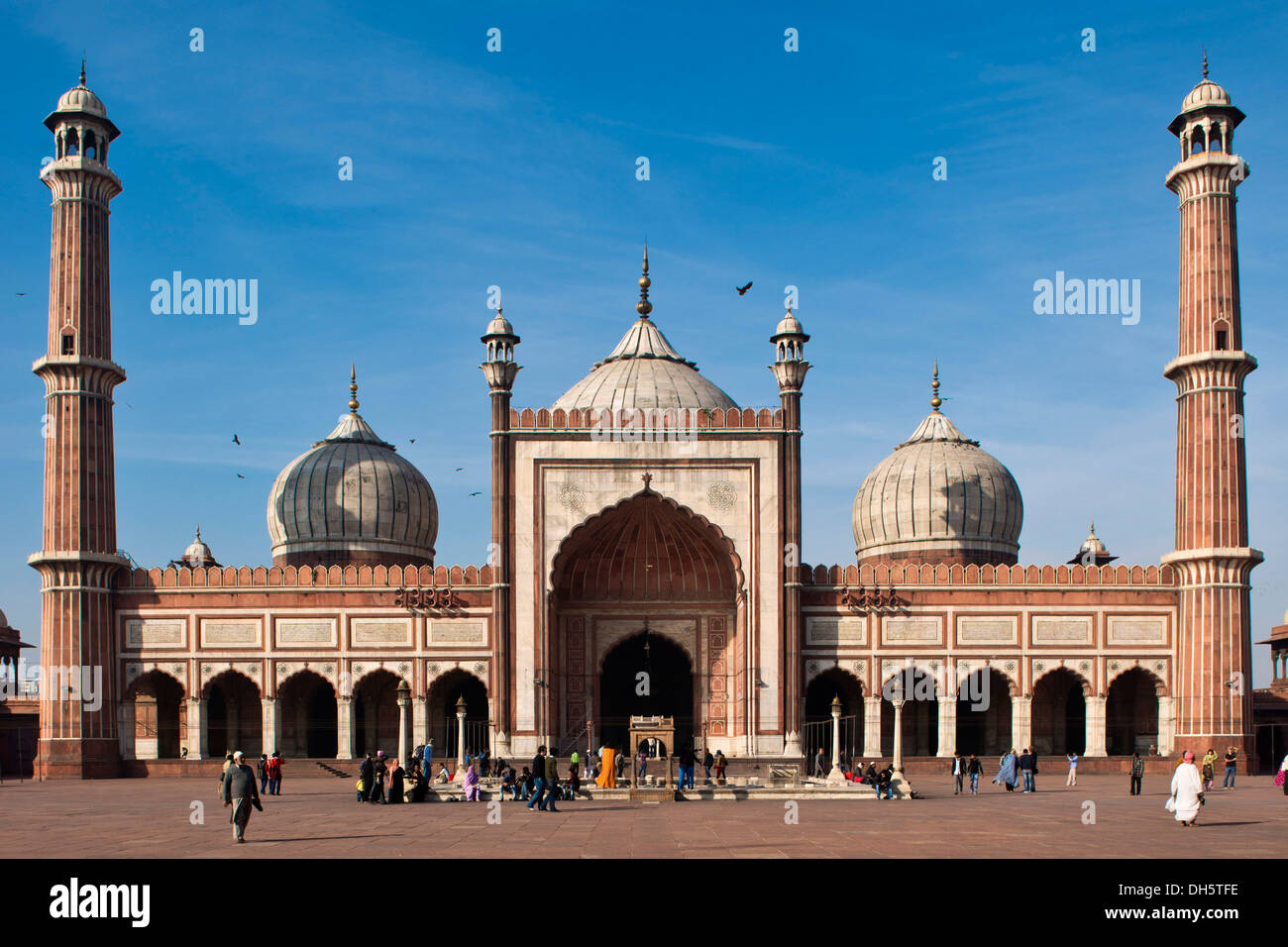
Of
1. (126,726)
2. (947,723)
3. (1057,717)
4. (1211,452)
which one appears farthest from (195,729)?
(1211,452)

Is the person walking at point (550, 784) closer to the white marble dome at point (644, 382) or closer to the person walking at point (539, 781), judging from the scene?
the person walking at point (539, 781)

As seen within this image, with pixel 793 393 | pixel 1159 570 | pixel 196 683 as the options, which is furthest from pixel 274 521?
pixel 1159 570

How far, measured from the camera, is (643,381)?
40.2m

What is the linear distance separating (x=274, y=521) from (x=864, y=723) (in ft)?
65.4

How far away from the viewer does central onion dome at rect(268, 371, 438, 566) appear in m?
42.7

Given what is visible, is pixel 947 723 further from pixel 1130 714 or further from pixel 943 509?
pixel 943 509

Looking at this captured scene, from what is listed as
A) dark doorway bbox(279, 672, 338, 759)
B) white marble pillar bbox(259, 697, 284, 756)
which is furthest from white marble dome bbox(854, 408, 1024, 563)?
white marble pillar bbox(259, 697, 284, 756)

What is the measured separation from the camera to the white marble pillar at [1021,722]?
35.6 m

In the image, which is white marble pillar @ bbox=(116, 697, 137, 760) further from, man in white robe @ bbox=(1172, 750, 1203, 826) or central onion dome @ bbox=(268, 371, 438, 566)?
man in white robe @ bbox=(1172, 750, 1203, 826)

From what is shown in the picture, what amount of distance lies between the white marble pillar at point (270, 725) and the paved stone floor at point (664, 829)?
975 cm

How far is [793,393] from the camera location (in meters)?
36.0

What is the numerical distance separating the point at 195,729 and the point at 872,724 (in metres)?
17.8

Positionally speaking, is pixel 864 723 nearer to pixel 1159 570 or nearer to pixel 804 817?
pixel 1159 570
